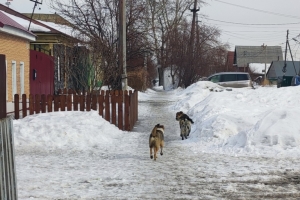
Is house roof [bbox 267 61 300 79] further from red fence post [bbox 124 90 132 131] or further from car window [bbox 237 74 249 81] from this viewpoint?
red fence post [bbox 124 90 132 131]

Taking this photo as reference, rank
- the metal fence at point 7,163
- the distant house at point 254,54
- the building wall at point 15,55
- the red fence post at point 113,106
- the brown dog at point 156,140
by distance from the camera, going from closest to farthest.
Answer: the metal fence at point 7,163 → the brown dog at point 156,140 → the red fence post at point 113,106 → the building wall at point 15,55 → the distant house at point 254,54

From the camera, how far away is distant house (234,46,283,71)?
4567 inches

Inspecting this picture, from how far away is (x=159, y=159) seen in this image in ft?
33.8

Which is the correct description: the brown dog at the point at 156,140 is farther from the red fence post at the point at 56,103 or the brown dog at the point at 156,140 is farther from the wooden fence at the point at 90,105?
the red fence post at the point at 56,103

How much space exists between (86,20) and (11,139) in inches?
919

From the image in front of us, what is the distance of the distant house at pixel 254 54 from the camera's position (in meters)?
116

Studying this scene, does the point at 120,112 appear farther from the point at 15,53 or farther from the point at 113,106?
the point at 15,53

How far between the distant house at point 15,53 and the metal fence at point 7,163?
14.4m

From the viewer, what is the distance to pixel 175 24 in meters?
60.9

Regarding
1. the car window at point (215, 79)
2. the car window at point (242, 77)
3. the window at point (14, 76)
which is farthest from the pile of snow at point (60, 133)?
the car window at point (215, 79)

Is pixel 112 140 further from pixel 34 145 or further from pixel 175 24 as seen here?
pixel 175 24

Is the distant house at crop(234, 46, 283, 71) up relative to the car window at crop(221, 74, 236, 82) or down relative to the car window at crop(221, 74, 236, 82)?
up

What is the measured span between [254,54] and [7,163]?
117 metres

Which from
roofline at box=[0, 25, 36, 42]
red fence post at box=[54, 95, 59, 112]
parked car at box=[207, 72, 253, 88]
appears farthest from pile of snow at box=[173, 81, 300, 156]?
parked car at box=[207, 72, 253, 88]
